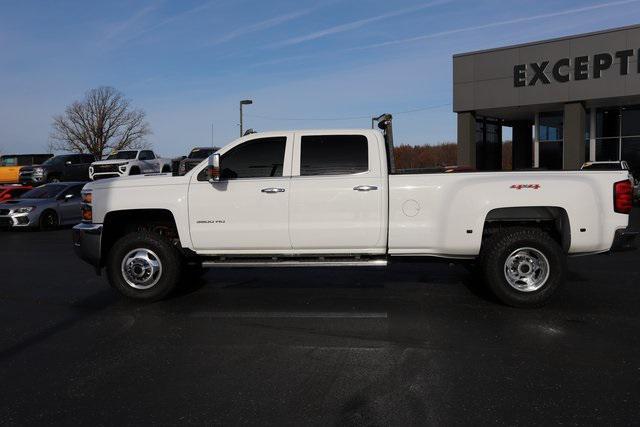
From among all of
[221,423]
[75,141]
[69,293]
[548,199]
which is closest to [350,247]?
[548,199]

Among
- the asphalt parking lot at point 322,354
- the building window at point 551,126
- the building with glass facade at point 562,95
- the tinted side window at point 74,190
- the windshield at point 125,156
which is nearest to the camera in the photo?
the asphalt parking lot at point 322,354

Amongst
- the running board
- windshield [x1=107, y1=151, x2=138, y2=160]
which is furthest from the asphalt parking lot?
windshield [x1=107, y1=151, x2=138, y2=160]

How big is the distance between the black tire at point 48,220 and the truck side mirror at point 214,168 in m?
12.4

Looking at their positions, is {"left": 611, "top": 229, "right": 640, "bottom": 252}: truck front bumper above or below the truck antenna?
below

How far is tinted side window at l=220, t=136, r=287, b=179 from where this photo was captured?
271 inches

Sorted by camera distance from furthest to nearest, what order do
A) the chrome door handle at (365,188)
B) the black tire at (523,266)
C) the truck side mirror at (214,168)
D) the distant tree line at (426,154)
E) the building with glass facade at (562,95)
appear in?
the distant tree line at (426,154), the building with glass facade at (562,95), the chrome door handle at (365,188), the truck side mirror at (214,168), the black tire at (523,266)

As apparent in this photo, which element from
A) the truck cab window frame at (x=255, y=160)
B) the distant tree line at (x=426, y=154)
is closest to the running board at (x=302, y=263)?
the truck cab window frame at (x=255, y=160)

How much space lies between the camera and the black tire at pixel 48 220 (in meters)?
17.1

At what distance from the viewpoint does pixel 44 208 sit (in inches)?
676

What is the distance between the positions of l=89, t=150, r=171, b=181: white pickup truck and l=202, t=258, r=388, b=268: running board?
19.1 meters

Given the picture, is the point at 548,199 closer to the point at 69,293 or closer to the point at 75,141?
the point at 69,293

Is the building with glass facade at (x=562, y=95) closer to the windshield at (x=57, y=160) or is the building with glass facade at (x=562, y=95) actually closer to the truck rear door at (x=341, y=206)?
the truck rear door at (x=341, y=206)

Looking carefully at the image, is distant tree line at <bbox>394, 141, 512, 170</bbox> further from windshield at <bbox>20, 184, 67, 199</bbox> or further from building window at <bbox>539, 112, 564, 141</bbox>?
windshield at <bbox>20, 184, 67, 199</bbox>

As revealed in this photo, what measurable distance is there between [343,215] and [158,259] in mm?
2305
